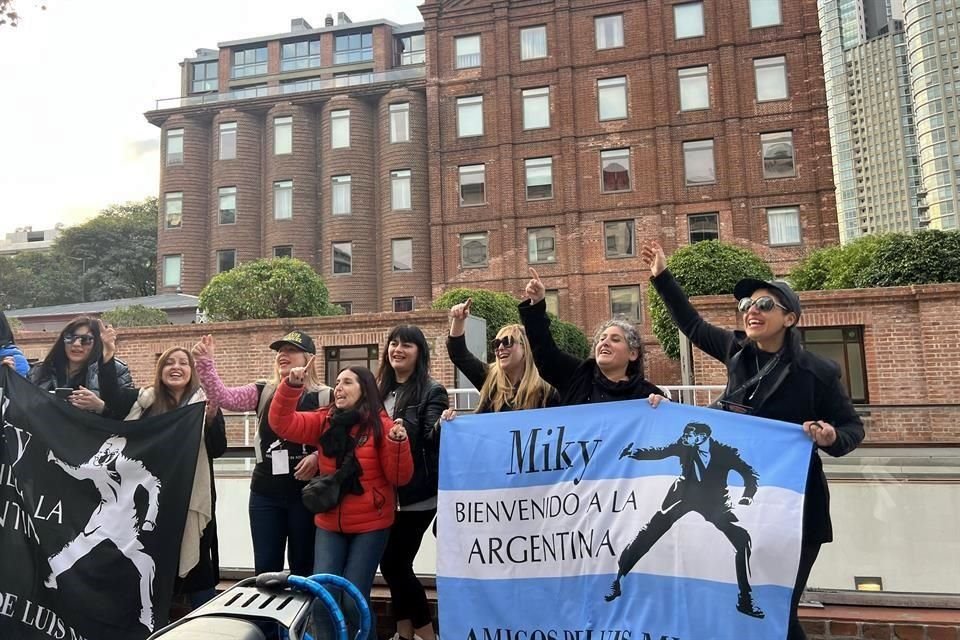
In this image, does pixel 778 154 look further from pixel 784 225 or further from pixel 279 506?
pixel 279 506

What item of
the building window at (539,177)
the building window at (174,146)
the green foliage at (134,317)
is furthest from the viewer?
the building window at (174,146)

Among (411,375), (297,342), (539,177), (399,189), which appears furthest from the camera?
(399,189)

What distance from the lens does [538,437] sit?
3.46 metres

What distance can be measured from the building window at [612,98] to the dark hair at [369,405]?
84.9 feet

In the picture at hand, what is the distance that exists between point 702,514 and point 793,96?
1071 inches

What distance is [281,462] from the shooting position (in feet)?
11.9

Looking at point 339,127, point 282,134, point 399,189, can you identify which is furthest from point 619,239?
point 282,134

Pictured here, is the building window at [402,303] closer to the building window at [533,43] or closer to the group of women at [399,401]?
the building window at [533,43]

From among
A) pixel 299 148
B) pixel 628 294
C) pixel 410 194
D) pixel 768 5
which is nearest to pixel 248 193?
pixel 299 148

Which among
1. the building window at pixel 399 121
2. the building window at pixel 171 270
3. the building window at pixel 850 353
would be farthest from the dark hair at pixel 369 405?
the building window at pixel 171 270

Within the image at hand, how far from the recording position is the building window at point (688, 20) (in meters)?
26.9

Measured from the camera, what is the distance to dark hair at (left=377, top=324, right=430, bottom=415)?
3.67 metres

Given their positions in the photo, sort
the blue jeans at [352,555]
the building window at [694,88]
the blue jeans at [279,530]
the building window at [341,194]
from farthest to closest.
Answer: the building window at [341,194] → the building window at [694,88] → the blue jeans at [279,530] → the blue jeans at [352,555]

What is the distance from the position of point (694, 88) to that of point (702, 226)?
18.7ft
